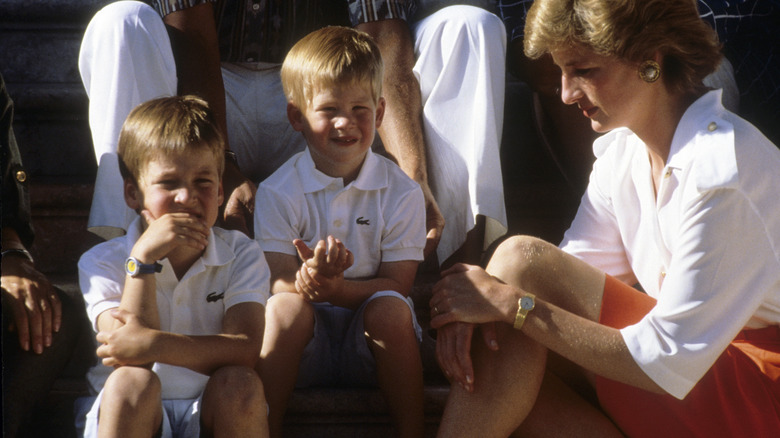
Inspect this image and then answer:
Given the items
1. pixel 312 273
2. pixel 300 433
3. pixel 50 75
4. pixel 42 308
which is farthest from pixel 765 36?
pixel 50 75

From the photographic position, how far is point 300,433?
1.95 meters

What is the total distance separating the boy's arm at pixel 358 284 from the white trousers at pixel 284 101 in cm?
36

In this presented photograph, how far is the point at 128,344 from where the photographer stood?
1.57 meters

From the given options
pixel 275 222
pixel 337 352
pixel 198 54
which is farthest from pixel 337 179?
pixel 198 54

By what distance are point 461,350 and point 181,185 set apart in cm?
63

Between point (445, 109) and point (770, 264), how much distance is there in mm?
1060

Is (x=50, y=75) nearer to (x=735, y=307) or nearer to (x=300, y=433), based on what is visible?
(x=300, y=433)

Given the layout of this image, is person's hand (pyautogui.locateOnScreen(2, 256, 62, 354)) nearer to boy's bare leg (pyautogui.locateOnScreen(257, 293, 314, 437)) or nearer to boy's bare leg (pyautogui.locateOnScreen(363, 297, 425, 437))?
boy's bare leg (pyautogui.locateOnScreen(257, 293, 314, 437))

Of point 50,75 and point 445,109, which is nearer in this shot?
point 445,109

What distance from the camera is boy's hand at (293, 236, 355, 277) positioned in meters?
1.74

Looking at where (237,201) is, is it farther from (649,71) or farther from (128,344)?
(649,71)

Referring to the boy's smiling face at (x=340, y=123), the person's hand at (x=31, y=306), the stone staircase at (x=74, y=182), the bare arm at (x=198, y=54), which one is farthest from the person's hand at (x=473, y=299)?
the bare arm at (x=198, y=54)

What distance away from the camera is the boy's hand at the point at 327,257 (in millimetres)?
1739

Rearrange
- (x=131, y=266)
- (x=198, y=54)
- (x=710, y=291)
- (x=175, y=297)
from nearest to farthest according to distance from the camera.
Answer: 1. (x=710, y=291)
2. (x=131, y=266)
3. (x=175, y=297)
4. (x=198, y=54)
